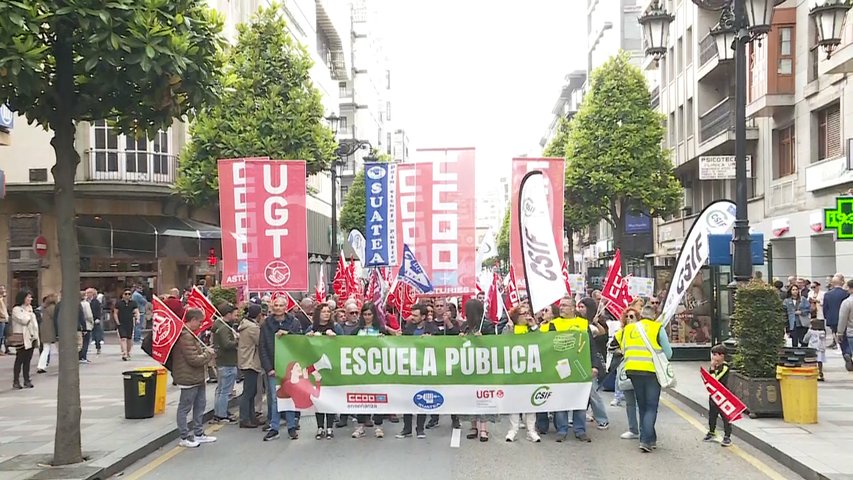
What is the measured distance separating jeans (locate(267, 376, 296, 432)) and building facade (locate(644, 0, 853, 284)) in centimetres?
1001

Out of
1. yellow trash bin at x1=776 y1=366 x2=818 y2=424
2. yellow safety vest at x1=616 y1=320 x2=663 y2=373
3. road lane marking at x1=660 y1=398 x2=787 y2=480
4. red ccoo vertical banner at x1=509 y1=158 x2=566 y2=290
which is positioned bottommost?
road lane marking at x1=660 y1=398 x2=787 y2=480

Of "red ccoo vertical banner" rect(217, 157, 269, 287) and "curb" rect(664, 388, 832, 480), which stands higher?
"red ccoo vertical banner" rect(217, 157, 269, 287)

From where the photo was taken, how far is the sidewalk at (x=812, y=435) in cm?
880

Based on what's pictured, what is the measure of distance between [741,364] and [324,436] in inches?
240

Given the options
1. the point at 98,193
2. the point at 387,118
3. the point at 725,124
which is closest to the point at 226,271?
the point at 98,193

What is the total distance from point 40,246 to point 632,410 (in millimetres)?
23470

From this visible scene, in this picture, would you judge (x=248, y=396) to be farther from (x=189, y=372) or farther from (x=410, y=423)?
(x=410, y=423)

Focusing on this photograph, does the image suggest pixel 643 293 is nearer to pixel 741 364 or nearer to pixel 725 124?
pixel 741 364

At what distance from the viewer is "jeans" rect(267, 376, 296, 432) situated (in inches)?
441

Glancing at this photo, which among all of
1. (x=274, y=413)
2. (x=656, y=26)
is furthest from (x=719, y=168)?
(x=274, y=413)

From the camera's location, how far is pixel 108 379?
17.2m

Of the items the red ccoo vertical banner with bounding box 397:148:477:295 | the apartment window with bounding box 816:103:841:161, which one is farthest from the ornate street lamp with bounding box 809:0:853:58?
the apartment window with bounding box 816:103:841:161

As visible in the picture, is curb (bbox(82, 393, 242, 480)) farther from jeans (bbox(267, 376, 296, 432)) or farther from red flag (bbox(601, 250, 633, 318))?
red flag (bbox(601, 250, 633, 318))

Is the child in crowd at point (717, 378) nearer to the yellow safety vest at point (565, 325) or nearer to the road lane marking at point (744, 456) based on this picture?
the road lane marking at point (744, 456)
